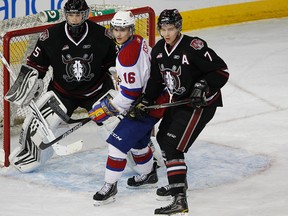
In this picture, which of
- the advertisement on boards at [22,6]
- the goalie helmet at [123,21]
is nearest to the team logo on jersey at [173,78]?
the goalie helmet at [123,21]

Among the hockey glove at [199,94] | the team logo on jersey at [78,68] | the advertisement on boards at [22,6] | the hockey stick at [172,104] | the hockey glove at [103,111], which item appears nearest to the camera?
the hockey glove at [199,94]

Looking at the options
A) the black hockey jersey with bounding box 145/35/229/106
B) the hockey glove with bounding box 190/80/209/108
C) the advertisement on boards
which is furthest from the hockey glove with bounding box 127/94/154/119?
the advertisement on boards

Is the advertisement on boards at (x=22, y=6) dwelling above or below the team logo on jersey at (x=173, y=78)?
below

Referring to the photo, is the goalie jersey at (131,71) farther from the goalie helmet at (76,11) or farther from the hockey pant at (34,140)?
the hockey pant at (34,140)

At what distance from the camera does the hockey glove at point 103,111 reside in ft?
16.5

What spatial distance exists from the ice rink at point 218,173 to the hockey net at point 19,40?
1.13ft

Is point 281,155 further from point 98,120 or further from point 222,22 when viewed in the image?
point 222,22

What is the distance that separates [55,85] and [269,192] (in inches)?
51.9

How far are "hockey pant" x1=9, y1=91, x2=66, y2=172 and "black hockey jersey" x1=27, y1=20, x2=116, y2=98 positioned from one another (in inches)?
5.8

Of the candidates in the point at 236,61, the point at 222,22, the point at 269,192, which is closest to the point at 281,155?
the point at 269,192

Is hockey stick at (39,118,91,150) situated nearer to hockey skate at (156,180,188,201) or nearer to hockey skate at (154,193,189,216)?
hockey skate at (156,180,188,201)

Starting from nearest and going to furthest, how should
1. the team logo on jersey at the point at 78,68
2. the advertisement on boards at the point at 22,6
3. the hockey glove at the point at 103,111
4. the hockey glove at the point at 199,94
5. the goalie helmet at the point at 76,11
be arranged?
the hockey glove at the point at 199,94 → the hockey glove at the point at 103,111 → the goalie helmet at the point at 76,11 → the team logo on jersey at the point at 78,68 → the advertisement on boards at the point at 22,6

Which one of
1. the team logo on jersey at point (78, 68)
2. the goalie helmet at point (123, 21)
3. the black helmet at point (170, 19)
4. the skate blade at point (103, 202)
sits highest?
the black helmet at point (170, 19)

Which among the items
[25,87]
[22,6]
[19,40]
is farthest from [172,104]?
[22,6]
